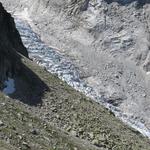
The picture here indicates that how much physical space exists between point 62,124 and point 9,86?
451 centimetres

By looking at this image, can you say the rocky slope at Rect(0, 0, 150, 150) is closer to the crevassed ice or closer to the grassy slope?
the grassy slope

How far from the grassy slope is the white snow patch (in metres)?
2.03

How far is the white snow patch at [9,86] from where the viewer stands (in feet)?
125

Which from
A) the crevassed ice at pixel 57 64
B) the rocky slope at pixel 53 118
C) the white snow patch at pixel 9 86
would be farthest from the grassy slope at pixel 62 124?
the crevassed ice at pixel 57 64

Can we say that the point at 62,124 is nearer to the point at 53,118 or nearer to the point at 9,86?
the point at 53,118

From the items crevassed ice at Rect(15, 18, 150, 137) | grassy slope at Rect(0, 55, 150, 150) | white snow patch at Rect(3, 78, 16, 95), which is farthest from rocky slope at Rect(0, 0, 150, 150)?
crevassed ice at Rect(15, 18, 150, 137)

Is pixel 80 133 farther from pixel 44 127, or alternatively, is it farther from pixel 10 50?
pixel 10 50

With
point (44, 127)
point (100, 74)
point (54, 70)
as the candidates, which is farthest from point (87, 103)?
point (100, 74)

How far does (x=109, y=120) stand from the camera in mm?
41906

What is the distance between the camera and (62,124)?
121ft

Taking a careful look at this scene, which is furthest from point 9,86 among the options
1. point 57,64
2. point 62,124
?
point 57,64

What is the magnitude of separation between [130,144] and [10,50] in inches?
447

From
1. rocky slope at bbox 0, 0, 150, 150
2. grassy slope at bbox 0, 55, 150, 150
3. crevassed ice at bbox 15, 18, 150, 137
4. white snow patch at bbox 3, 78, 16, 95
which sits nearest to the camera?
grassy slope at bbox 0, 55, 150, 150

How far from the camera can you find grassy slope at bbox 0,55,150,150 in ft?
85.7
